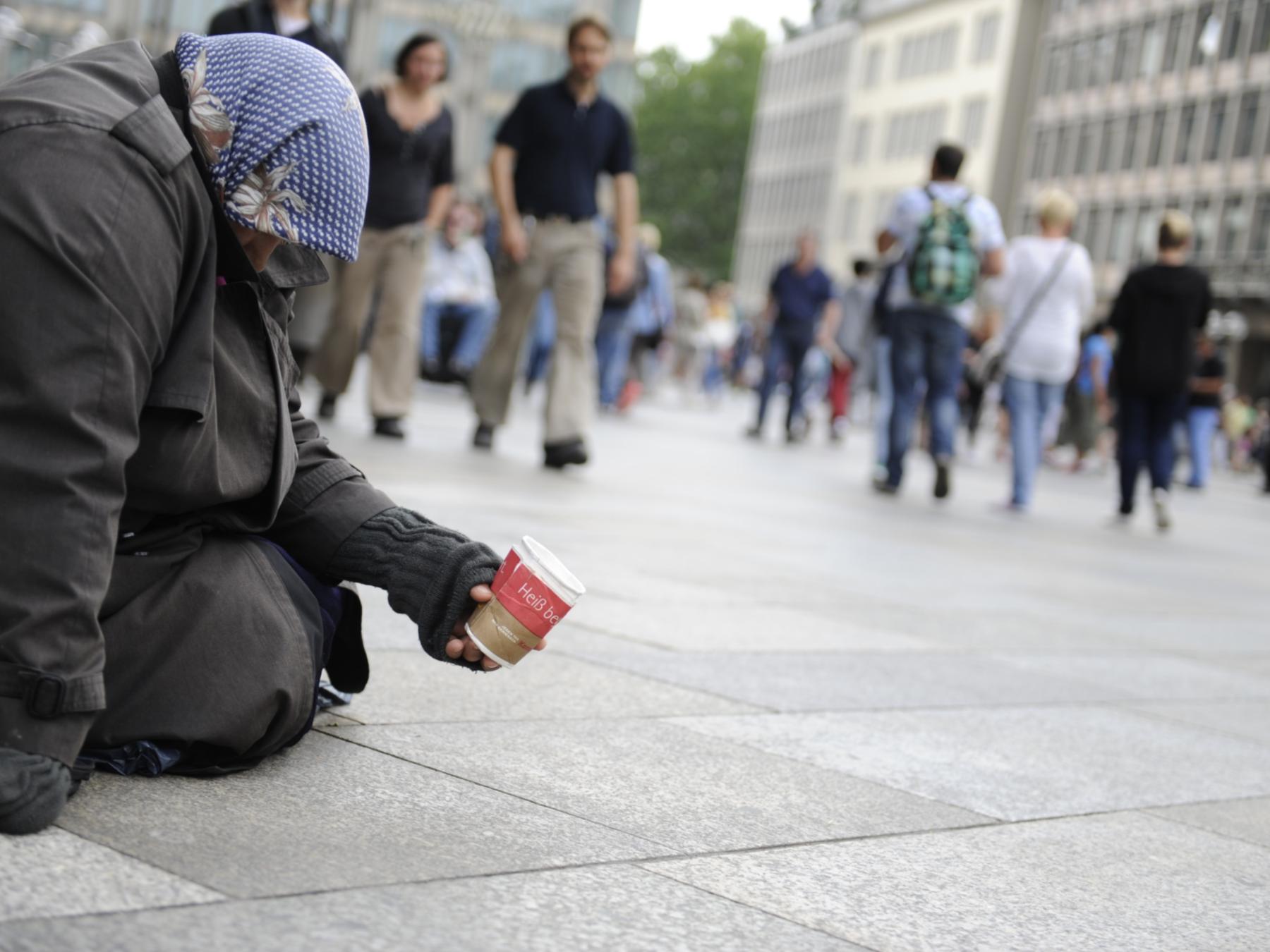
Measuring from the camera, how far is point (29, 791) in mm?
2652

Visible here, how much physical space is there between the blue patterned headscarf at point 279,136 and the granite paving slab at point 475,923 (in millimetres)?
965

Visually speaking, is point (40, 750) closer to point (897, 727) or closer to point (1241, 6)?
point (897, 727)

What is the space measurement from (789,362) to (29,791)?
54.4 ft

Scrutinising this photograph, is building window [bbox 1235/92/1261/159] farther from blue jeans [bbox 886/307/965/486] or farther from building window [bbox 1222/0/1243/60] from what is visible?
blue jeans [bbox 886/307/965/486]

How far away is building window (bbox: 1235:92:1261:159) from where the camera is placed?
59.7 metres

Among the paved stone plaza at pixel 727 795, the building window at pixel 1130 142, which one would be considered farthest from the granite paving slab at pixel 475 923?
the building window at pixel 1130 142

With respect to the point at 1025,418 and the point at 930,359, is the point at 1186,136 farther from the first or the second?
the point at 930,359

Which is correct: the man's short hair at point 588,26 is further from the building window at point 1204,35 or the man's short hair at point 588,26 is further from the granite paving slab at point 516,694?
the building window at point 1204,35

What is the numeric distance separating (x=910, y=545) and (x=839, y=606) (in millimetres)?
2823

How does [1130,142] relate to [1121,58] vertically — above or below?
below

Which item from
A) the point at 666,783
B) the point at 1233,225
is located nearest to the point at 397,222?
the point at 666,783

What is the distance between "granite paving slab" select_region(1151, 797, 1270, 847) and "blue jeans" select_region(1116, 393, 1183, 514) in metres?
9.23

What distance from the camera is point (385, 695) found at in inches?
159

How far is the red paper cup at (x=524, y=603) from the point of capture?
3125 mm
